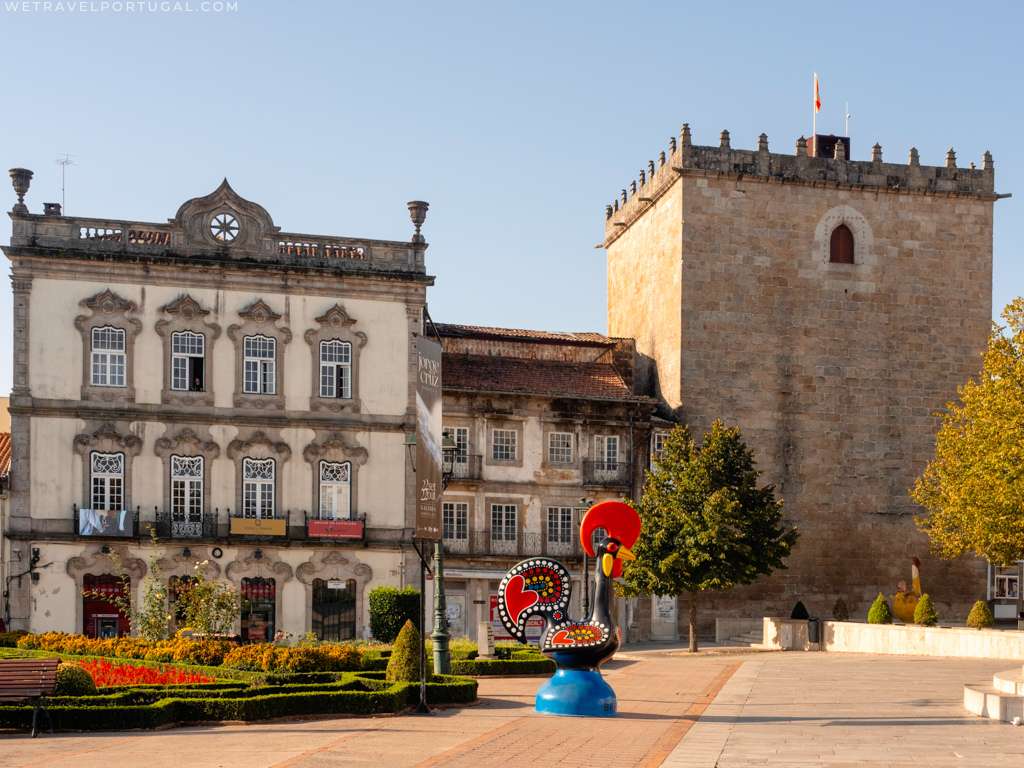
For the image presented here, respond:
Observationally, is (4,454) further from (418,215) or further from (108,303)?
(418,215)

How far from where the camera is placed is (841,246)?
175ft

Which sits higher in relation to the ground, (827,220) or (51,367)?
A: (827,220)

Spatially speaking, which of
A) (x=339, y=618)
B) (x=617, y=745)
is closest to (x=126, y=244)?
(x=339, y=618)

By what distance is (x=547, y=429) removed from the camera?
50.5 metres

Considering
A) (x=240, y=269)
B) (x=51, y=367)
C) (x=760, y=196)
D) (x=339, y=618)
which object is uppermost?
(x=760, y=196)

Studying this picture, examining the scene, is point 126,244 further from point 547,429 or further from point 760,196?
point 760,196

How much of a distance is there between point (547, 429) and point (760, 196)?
11560 millimetres

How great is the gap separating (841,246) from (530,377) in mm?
12534

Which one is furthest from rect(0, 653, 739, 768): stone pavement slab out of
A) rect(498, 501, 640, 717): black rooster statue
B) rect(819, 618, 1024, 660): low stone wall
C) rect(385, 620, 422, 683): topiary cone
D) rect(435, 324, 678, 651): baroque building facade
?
rect(435, 324, 678, 651): baroque building facade

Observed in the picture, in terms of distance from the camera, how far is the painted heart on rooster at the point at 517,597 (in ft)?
79.4

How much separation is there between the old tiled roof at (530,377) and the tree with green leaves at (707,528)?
21.8 ft

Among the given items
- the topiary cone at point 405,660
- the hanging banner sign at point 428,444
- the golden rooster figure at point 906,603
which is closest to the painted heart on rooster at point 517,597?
the hanging banner sign at point 428,444

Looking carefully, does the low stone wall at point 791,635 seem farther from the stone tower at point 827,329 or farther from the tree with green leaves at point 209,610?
the tree with green leaves at point 209,610

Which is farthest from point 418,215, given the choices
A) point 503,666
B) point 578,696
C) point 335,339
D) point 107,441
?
point 578,696
